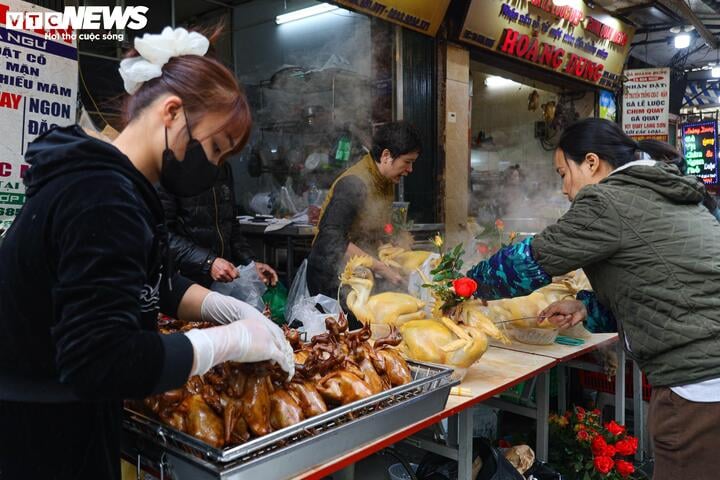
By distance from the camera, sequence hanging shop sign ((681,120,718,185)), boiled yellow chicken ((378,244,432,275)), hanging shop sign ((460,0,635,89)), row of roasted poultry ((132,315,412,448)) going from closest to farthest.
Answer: row of roasted poultry ((132,315,412,448)) → boiled yellow chicken ((378,244,432,275)) → hanging shop sign ((460,0,635,89)) → hanging shop sign ((681,120,718,185))

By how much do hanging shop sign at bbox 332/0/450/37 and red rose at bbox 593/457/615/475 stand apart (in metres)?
4.11

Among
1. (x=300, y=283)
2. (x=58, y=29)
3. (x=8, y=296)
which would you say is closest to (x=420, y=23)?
(x=300, y=283)

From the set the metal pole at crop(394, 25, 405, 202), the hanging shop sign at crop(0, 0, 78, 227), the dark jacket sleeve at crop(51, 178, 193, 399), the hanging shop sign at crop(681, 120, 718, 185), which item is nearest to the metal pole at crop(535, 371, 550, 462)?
the dark jacket sleeve at crop(51, 178, 193, 399)

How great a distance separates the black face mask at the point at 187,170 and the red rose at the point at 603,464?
2.74 m

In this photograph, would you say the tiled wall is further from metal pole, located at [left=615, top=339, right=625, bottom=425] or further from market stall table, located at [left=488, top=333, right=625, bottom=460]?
metal pole, located at [left=615, top=339, right=625, bottom=425]

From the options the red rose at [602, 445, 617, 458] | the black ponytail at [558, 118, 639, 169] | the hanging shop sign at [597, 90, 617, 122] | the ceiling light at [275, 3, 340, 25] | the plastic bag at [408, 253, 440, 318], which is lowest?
the red rose at [602, 445, 617, 458]

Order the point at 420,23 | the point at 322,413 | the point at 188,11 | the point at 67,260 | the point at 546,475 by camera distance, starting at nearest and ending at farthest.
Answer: the point at 67,260
the point at 322,413
the point at 546,475
the point at 420,23
the point at 188,11

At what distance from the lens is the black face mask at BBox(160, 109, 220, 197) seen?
1289 mm

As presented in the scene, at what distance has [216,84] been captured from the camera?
1.28 meters

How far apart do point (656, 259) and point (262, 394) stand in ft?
4.62

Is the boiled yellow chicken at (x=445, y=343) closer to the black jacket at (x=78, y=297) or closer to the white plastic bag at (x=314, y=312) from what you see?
the white plastic bag at (x=314, y=312)

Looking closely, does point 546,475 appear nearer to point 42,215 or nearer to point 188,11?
point 42,215

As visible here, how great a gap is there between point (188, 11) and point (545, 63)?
494 cm

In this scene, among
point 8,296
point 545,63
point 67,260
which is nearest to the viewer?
point 67,260
